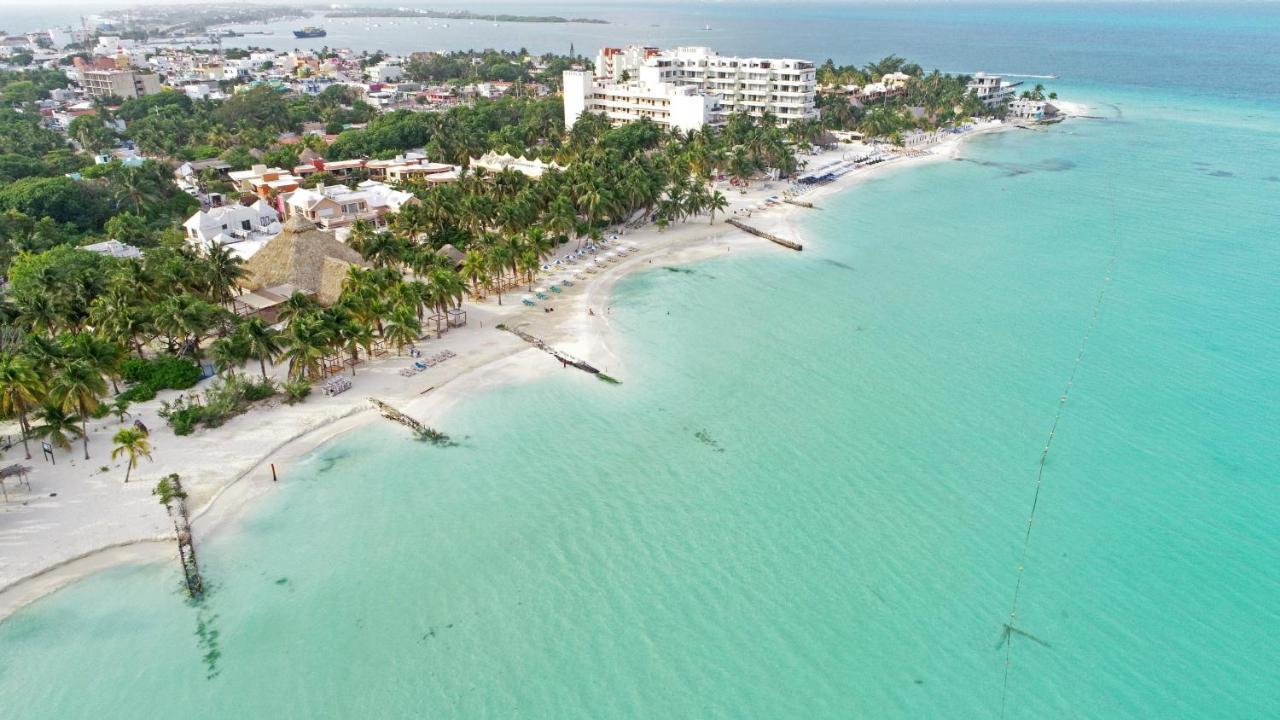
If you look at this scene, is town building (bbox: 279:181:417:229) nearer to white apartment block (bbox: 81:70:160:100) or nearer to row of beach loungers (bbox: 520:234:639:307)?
row of beach loungers (bbox: 520:234:639:307)

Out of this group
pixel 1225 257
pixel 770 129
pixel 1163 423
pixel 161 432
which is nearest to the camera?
pixel 161 432

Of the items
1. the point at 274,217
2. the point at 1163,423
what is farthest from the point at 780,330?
the point at 274,217

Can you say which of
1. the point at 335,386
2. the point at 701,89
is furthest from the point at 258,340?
the point at 701,89

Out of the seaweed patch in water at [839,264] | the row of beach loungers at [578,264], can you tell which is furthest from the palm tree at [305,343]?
the seaweed patch in water at [839,264]

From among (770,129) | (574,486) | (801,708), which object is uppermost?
(770,129)

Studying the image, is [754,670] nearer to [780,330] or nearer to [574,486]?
[574,486]

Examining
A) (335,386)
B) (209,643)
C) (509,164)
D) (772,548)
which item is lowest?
(209,643)

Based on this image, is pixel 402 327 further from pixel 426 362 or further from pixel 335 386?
pixel 335 386
